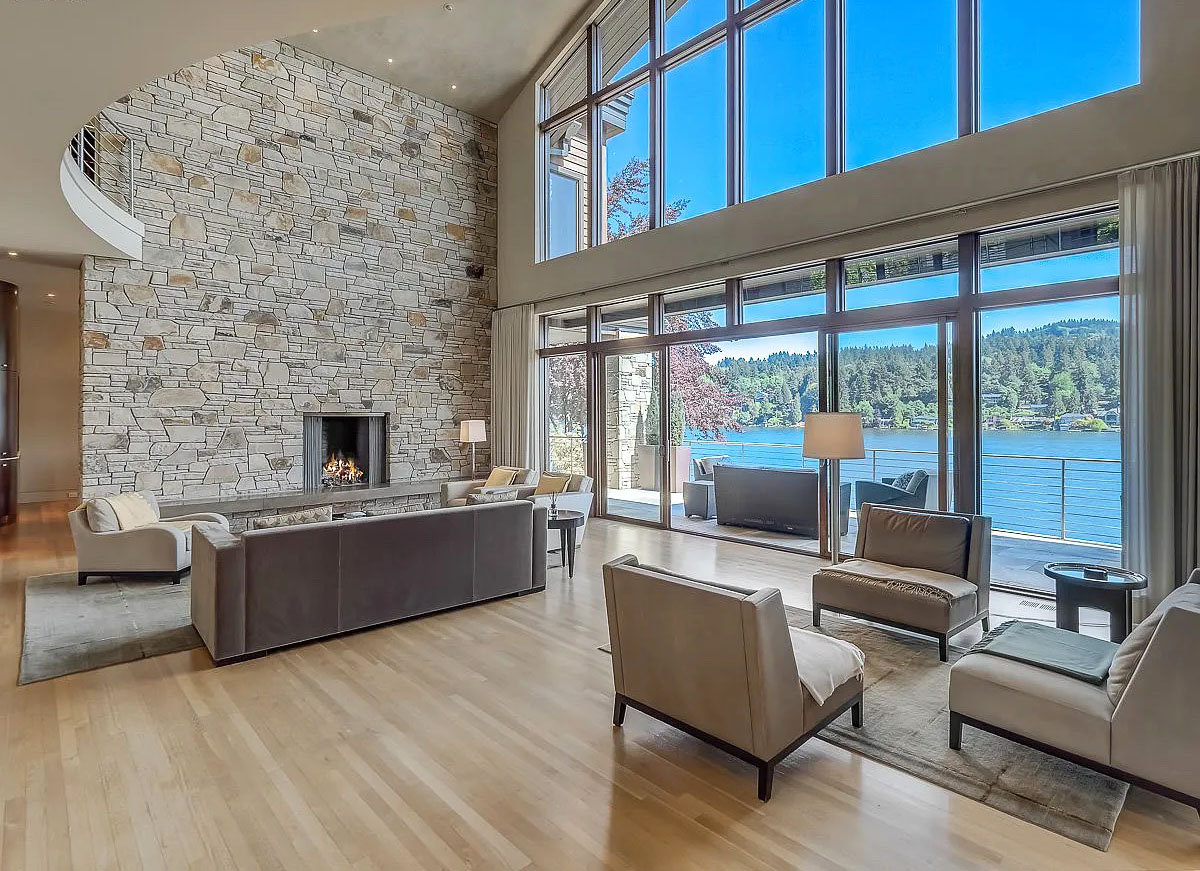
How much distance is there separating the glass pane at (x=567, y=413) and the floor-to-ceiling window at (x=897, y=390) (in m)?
0.43

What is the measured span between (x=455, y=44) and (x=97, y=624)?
311 inches

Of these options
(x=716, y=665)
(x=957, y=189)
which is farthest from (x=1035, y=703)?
(x=957, y=189)

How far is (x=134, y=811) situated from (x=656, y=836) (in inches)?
75.3

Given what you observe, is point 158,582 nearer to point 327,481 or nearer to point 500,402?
point 327,481

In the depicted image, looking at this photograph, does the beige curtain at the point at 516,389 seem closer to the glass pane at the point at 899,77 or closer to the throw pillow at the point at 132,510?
the throw pillow at the point at 132,510

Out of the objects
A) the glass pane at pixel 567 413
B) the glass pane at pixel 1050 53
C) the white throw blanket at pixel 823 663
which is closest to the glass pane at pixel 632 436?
the glass pane at pixel 567 413

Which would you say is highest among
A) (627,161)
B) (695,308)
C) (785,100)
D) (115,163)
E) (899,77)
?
(627,161)

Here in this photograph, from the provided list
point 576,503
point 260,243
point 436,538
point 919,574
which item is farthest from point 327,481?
point 919,574

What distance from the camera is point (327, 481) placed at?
852 cm

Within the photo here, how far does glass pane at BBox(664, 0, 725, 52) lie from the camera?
23.6ft

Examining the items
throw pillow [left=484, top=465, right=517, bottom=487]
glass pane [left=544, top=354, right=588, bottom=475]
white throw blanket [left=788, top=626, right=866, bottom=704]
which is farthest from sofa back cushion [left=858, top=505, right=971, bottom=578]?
glass pane [left=544, top=354, right=588, bottom=475]

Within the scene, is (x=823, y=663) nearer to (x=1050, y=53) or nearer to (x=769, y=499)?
(x=769, y=499)

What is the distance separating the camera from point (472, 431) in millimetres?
9047

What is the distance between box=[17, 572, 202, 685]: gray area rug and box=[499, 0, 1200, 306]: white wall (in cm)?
Answer: 589
